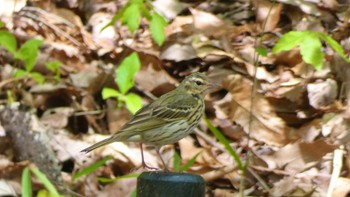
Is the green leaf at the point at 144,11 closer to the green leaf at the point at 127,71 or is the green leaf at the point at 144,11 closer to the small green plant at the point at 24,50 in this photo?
the green leaf at the point at 127,71

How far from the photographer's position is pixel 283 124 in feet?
21.6

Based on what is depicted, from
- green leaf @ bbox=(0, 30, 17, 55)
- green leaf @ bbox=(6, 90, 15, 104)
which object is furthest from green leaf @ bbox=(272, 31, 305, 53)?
green leaf @ bbox=(6, 90, 15, 104)

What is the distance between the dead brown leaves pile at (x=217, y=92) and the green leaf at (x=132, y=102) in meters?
0.31

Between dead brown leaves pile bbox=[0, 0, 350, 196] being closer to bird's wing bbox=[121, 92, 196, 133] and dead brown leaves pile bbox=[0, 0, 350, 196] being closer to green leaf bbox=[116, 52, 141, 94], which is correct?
green leaf bbox=[116, 52, 141, 94]

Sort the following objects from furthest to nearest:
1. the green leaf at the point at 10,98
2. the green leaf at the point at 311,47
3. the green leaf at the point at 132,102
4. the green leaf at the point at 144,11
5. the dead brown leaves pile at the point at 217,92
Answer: the green leaf at the point at 10,98 → the green leaf at the point at 132,102 → the green leaf at the point at 144,11 → the dead brown leaves pile at the point at 217,92 → the green leaf at the point at 311,47

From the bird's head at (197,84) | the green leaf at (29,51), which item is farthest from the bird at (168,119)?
the green leaf at (29,51)

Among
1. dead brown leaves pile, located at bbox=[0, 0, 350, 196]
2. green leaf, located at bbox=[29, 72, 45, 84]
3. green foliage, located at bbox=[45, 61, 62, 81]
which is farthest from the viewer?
green foliage, located at bbox=[45, 61, 62, 81]

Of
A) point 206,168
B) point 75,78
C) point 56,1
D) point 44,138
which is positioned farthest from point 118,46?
point 206,168

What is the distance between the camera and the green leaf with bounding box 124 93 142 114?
6.59m

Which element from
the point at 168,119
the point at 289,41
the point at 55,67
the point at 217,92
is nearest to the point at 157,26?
the point at 217,92

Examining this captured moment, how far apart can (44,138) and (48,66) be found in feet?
4.01

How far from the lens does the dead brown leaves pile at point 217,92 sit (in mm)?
5992

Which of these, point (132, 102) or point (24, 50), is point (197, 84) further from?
point (24, 50)

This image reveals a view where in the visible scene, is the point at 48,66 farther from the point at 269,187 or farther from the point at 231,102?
the point at 269,187
